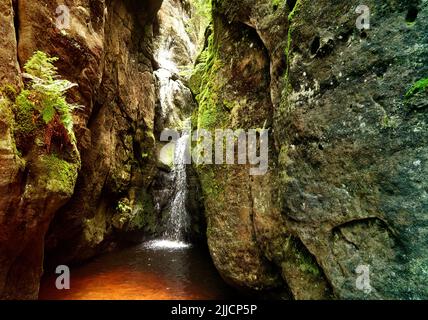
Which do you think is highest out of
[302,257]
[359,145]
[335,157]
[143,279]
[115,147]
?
[115,147]

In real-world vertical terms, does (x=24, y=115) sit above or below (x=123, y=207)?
above

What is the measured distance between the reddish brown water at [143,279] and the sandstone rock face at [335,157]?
1695 mm

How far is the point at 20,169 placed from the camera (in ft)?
14.5

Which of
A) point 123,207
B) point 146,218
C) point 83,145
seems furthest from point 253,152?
point 146,218

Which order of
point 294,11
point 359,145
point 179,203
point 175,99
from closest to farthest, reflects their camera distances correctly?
point 359,145 → point 294,11 → point 179,203 → point 175,99

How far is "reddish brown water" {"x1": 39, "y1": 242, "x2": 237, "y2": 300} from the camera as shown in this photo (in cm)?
700

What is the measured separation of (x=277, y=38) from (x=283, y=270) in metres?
4.48

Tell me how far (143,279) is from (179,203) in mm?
5585

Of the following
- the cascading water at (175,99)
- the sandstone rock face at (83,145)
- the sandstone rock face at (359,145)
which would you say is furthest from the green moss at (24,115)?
the cascading water at (175,99)

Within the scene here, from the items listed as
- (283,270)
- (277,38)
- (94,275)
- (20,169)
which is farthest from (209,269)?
(277,38)

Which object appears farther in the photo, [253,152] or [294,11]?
[253,152]

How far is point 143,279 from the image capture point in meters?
8.11

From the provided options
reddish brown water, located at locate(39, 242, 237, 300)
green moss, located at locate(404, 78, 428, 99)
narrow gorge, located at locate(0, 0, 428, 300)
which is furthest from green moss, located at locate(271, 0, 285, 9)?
reddish brown water, located at locate(39, 242, 237, 300)

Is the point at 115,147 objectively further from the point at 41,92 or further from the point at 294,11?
the point at 294,11
